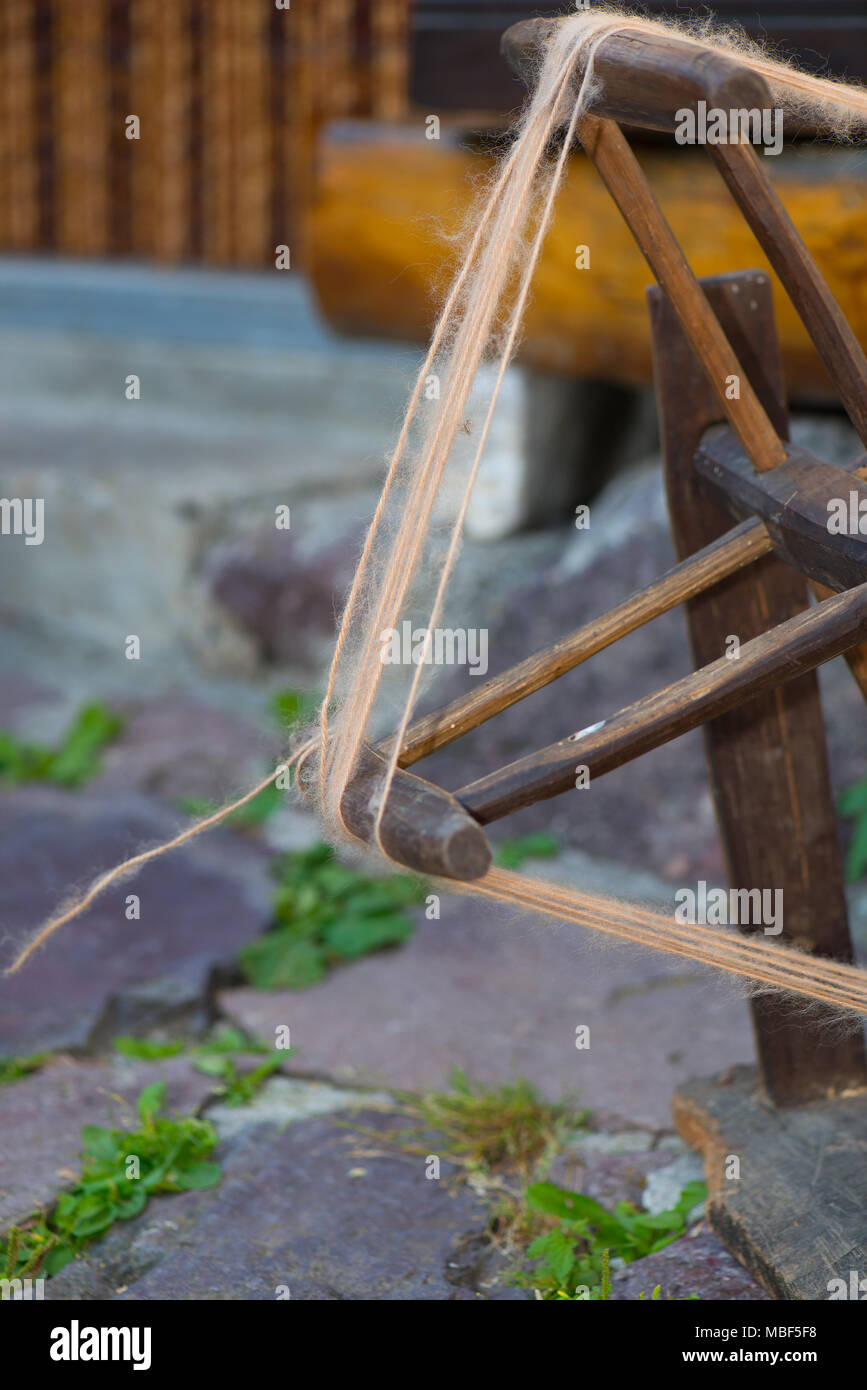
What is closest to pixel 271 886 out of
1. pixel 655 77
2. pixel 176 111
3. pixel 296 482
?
pixel 296 482

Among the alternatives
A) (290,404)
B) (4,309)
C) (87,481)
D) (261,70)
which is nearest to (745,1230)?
(87,481)

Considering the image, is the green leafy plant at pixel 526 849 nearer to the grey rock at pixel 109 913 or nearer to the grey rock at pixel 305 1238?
the grey rock at pixel 109 913

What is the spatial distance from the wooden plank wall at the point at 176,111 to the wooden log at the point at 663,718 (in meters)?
3.47

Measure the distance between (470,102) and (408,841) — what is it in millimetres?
2280

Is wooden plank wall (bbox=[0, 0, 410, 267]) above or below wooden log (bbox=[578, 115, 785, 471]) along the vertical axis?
above

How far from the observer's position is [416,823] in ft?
3.78

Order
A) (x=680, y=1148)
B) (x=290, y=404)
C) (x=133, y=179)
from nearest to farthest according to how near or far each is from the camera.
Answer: (x=680, y=1148)
(x=290, y=404)
(x=133, y=179)

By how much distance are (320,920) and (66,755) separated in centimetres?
93

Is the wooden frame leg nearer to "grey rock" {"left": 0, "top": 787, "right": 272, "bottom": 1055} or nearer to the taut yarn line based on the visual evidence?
the taut yarn line

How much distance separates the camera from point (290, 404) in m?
4.49

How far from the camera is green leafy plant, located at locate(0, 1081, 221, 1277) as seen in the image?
Result: 5.41ft

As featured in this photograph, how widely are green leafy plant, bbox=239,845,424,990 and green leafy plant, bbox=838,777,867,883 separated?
759mm

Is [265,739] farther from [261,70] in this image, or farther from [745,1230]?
[261,70]

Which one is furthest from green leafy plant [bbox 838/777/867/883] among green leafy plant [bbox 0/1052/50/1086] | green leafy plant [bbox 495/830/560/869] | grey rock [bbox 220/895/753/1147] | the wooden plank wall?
the wooden plank wall
